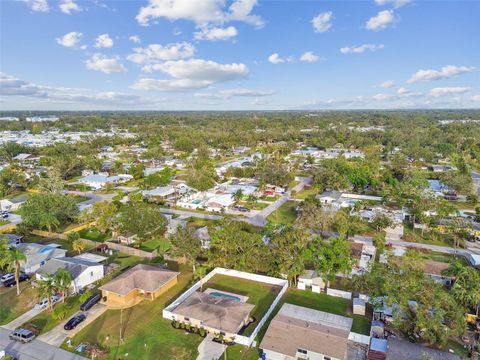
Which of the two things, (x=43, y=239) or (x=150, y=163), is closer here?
(x=43, y=239)

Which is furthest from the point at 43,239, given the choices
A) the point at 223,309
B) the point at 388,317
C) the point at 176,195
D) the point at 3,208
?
the point at 388,317

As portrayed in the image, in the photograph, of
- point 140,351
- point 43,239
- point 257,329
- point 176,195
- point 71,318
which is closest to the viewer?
point 140,351

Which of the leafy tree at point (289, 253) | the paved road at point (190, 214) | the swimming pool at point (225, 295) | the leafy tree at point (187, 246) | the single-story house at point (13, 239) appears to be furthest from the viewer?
the paved road at point (190, 214)

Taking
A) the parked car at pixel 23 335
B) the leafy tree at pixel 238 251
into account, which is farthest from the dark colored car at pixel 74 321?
the leafy tree at pixel 238 251

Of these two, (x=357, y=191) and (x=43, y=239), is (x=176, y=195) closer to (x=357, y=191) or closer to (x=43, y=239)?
(x=43, y=239)

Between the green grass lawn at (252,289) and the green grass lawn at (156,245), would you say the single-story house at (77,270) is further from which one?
the green grass lawn at (252,289)

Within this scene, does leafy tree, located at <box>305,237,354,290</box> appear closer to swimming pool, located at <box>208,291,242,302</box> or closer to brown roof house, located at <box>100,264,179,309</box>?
swimming pool, located at <box>208,291,242,302</box>

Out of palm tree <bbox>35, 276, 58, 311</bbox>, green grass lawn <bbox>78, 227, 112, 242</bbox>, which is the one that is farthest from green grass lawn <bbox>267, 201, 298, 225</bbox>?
palm tree <bbox>35, 276, 58, 311</bbox>
